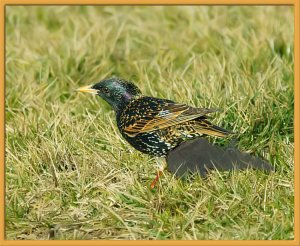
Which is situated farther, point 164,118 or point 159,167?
point 159,167

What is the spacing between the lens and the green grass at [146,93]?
17.6 ft

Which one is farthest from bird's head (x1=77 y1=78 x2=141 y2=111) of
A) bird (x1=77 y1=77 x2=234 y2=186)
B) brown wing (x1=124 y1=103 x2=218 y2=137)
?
brown wing (x1=124 y1=103 x2=218 y2=137)

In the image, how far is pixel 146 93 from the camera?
7195 millimetres

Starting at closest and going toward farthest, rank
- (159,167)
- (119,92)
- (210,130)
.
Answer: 1. (210,130)
2. (159,167)
3. (119,92)

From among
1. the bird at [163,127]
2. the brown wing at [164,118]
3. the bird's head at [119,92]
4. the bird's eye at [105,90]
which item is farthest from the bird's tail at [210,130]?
the bird's eye at [105,90]

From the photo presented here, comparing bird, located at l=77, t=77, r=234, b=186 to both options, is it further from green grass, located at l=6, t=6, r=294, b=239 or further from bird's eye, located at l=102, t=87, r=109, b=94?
bird's eye, located at l=102, t=87, r=109, b=94

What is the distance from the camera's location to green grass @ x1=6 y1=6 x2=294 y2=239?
17.6 feet

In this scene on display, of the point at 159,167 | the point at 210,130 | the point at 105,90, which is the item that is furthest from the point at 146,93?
the point at 210,130

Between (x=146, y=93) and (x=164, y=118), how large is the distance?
151cm

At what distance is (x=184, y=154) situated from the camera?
5.66 meters

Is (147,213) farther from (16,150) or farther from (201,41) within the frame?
(201,41)

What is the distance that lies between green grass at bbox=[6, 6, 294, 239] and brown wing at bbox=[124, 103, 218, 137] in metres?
0.34

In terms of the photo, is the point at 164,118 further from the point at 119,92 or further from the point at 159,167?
the point at 119,92

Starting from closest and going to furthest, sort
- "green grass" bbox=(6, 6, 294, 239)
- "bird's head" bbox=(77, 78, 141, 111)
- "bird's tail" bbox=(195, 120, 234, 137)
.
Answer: "green grass" bbox=(6, 6, 294, 239), "bird's tail" bbox=(195, 120, 234, 137), "bird's head" bbox=(77, 78, 141, 111)
